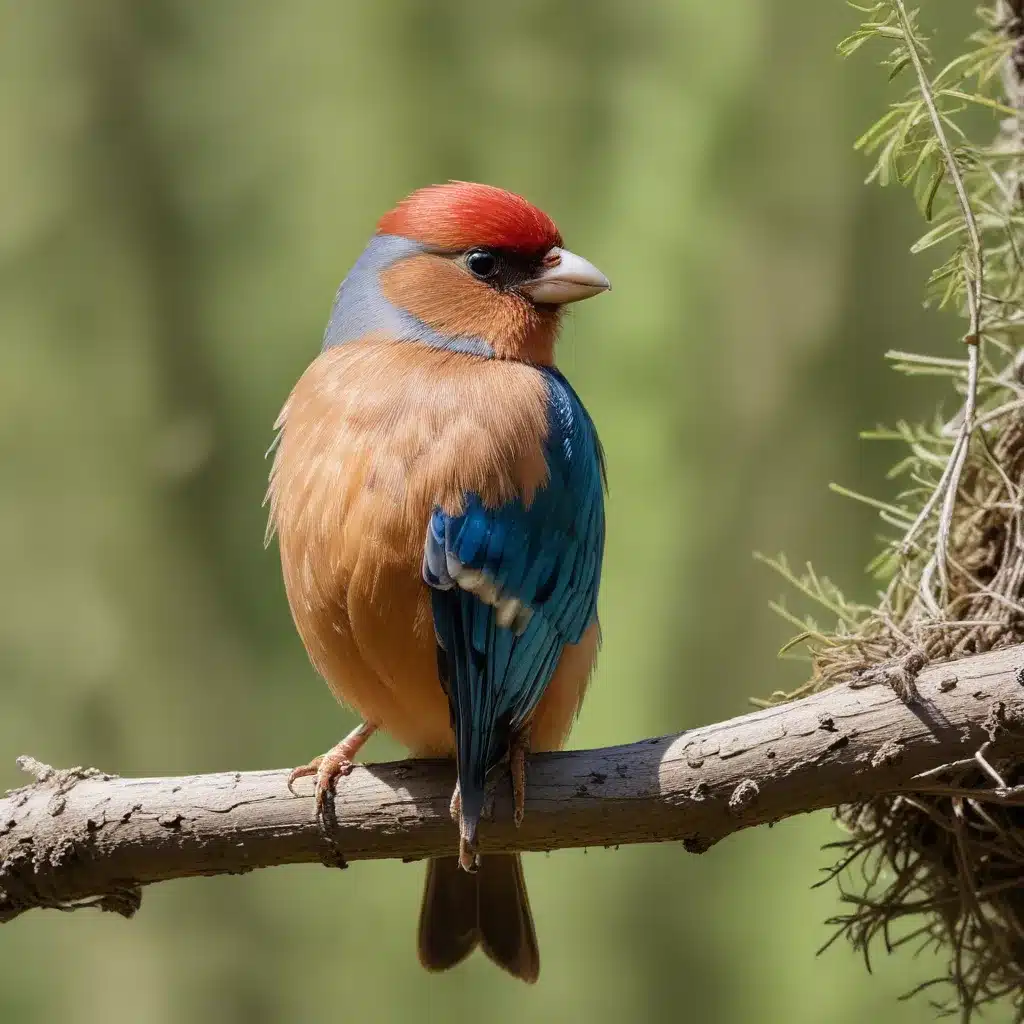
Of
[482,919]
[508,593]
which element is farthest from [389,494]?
[482,919]

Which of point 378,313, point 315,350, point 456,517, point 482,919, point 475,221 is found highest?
point 475,221

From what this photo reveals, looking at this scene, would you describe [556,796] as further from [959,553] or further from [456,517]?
[959,553]

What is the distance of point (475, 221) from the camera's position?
2.85 m

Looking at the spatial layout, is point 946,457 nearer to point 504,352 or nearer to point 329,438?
point 504,352

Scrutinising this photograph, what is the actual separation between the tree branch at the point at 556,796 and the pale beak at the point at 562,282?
3.26ft

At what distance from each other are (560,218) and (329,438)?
2.93 metres

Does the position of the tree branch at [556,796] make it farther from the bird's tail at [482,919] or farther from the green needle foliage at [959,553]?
the bird's tail at [482,919]

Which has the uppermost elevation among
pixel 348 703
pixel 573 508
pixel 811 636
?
pixel 573 508

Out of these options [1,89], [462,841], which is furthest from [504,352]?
[1,89]

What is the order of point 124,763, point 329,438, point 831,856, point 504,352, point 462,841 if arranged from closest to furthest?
point 462,841 → point 329,438 → point 504,352 → point 831,856 → point 124,763

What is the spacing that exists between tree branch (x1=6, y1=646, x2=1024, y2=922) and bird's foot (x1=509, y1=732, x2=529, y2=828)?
14 mm

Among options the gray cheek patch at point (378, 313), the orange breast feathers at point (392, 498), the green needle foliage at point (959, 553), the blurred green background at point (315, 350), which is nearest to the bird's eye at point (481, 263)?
the gray cheek patch at point (378, 313)

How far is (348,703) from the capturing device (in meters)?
2.64

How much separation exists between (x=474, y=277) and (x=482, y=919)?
1.36m
